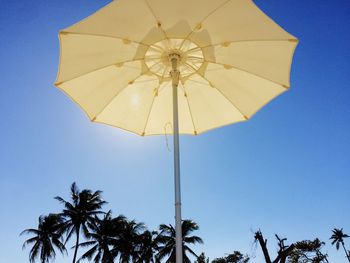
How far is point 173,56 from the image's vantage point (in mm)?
4273

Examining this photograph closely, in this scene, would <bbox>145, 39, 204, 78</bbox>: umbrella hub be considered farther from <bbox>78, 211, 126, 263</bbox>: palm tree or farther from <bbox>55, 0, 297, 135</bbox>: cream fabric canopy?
<bbox>78, 211, 126, 263</bbox>: palm tree

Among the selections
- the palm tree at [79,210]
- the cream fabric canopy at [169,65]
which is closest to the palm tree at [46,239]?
the palm tree at [79,210]

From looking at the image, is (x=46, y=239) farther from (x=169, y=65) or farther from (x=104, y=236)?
(x=169, y=65)

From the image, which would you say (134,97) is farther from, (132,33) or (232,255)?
(232,255)

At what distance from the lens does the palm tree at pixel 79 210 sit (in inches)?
1545

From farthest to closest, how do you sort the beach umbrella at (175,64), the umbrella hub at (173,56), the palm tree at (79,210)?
the palm tree at (79,210) < the umbrella hub at (173,56) < the beach umbrella at (175,64)

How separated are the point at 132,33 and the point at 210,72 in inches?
52.8

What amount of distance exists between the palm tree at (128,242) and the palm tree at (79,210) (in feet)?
20.6

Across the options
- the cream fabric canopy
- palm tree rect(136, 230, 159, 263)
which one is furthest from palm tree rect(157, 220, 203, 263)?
the cream fabric canopy

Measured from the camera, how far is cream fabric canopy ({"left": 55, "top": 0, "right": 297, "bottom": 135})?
12.3ft

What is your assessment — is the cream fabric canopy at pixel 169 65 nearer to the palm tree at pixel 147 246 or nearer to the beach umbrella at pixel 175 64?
→ the beach umbrella at pixel 175 64

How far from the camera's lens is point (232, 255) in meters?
51.5

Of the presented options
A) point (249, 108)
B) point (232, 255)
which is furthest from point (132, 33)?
point (232, 255)

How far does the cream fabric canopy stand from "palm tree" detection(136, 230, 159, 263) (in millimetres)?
45763
